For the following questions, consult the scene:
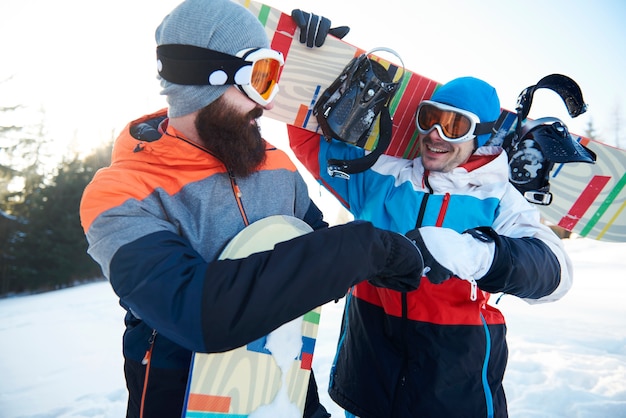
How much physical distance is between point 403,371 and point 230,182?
123 centimetres

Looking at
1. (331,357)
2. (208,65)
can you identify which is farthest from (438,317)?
(331,357)

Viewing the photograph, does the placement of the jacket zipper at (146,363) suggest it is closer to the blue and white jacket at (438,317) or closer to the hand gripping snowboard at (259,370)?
the hand gripping snowboard at (259,370)

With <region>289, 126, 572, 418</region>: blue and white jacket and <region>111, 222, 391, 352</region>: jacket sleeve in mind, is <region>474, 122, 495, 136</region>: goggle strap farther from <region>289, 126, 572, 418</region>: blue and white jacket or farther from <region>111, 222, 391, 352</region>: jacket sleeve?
<region>111, 222, 391, 352</region>: jacket sleeve

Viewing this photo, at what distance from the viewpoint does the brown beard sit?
1556 mm

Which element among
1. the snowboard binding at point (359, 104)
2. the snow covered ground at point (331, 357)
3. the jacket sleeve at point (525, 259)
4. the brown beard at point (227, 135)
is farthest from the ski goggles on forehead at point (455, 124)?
the snow covered ground at point (331, 357)

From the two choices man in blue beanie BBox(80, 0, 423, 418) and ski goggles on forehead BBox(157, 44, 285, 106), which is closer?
man in blue beanie BBox(80, 0, 423, 418)

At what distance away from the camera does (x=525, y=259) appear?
150cm

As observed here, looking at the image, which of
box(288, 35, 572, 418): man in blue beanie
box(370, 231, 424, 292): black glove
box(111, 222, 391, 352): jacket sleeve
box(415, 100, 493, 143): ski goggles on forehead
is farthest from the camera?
box(415, 100, 493, 143): ski goggles on forehead

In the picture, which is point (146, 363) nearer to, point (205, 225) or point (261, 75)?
point (205, 225)

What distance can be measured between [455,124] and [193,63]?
1.34 m

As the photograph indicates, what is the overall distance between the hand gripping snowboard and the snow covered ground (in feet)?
7.23

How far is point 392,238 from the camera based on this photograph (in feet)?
4.25

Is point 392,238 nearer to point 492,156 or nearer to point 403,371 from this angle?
point 403,371

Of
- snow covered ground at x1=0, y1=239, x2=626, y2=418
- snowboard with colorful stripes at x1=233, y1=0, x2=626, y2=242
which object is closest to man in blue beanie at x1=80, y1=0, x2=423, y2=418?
snowboard with colorful stripes at x1=233, y1=0, x2=626, y2=242
